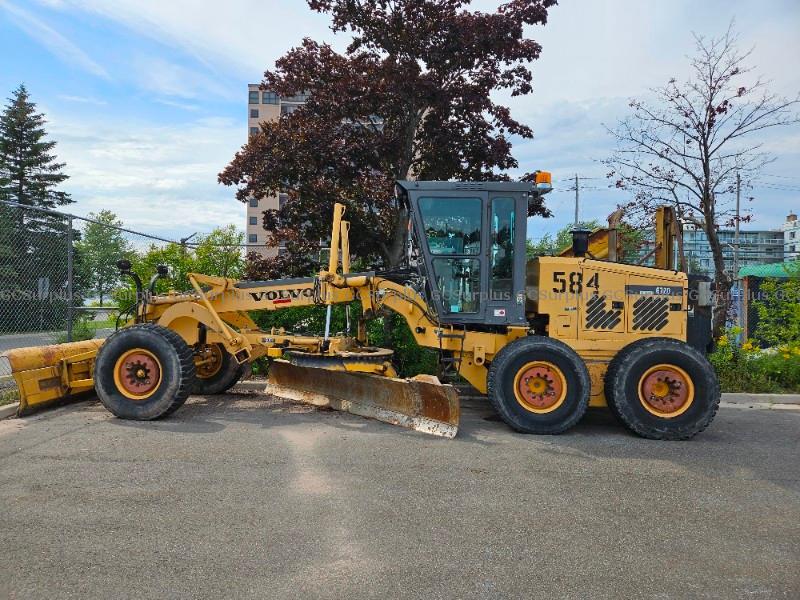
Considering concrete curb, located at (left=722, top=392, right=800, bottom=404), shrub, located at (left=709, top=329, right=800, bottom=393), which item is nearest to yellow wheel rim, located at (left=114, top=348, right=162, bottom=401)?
concrete curb, located at (left=722, top=392, right=800, bottom=404)

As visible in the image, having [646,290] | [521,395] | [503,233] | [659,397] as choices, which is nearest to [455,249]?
[503,233]

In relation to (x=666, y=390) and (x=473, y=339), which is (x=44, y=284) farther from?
(x=666, y=390)

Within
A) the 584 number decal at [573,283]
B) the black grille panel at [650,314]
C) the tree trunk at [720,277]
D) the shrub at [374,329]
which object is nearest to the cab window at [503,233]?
the 584 number decal at [573,283]

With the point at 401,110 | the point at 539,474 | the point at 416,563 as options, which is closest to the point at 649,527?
the point at 539,474

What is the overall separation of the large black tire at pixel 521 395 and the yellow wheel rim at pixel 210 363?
151 inches

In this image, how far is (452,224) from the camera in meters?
6.97

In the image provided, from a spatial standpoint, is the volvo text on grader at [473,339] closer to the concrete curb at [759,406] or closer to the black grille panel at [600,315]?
the black grille panel at [600,315]

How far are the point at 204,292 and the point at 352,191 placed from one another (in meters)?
2.72

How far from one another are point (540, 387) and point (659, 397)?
126cm

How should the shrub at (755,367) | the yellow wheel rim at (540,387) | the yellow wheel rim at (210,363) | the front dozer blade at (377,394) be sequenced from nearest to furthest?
1. the front dozer blade at (377,394)
2. the yellow wheel rim at (540,387)
3. the yellow wheel rim at (210,363)
4. the shrub at (755,367)

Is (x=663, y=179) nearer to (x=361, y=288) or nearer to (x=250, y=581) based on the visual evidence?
(x=361, y=288)

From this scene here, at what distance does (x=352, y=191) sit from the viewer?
9.17m

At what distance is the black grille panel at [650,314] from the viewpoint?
22.9ft

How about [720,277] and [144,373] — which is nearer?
[144,373]
